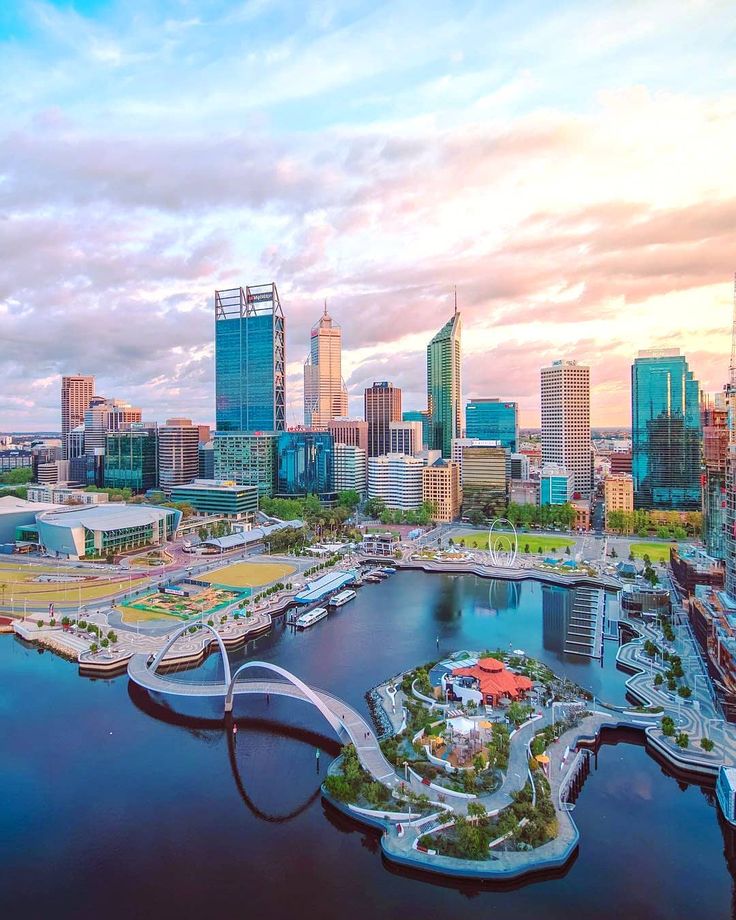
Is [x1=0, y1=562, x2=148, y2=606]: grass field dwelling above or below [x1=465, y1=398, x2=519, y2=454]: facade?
below

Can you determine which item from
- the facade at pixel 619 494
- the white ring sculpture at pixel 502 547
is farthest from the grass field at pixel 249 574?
the facade at pixel 619 494

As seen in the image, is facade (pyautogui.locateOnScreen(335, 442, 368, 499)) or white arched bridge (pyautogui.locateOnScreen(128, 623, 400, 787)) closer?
white arched bridge (pyautogui.locateOnScreen(128, 623, 400, 787))

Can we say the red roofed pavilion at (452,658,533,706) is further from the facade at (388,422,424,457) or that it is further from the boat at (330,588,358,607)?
the facade at (388,422,424,457)

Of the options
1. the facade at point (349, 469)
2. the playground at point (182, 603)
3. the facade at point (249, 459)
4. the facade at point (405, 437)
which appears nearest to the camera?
the playground at point (182, 603)

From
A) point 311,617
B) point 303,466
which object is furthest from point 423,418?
point 311,617

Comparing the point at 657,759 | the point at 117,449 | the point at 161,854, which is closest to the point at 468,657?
the point at 657,759

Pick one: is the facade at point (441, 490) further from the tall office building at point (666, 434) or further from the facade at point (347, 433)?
the facade at point (347, 433)

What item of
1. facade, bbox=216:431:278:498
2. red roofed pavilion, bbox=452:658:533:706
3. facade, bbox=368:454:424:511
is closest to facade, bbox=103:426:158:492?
facade, bbox=216:431:278:498

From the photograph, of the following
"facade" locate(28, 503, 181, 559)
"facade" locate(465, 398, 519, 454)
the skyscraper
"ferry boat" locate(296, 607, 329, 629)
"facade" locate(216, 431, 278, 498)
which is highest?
the skyscraper

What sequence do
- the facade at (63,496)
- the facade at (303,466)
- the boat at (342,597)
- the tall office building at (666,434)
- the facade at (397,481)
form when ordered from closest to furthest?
the boat at (342,597), the tall office building at (666,434), the facade at (397,481), the facade at (63,496), the facade at (303,466)
